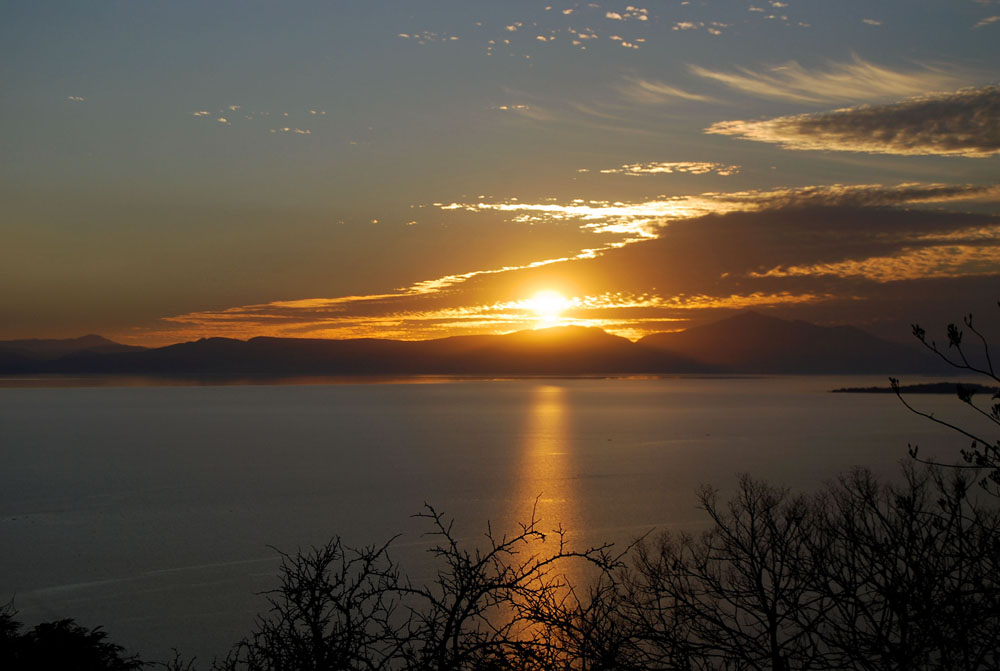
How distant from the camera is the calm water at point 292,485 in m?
23.2

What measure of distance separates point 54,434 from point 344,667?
94.2 metres

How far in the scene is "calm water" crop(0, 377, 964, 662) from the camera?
23172mm

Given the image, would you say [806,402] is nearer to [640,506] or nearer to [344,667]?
[640,506]

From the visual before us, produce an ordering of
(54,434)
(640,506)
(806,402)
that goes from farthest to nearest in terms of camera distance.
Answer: (806,402) < (54,434) < (640,506)

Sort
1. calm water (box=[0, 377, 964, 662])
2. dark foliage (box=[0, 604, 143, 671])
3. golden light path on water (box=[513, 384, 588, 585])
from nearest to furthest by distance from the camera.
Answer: dark foliage (box=[0, 604, 143, 671]) → calm water (box=[0, 377, 964, 662]) → golden light path on water (box=[513, 384, 588, 585])

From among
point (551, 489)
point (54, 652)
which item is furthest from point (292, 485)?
point (54, 652)

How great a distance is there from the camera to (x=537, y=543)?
29.6 metres

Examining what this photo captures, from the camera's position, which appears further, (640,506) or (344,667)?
(640,506)

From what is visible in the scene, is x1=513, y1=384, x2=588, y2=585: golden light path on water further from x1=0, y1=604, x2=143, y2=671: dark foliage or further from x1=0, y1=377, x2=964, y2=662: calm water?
x1=0, y1=604, x2=143, y2=671: dark foliage

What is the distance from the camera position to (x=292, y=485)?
4634 centimetres

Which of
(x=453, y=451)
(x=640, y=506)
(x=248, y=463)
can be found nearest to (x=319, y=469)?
(x=248, y=463)

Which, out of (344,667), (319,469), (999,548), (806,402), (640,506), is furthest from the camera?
(806,402)

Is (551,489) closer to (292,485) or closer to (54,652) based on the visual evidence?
(292,485)

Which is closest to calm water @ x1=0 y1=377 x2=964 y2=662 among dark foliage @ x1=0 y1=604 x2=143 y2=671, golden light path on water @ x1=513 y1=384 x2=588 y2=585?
golden light path on water @ x1=513 y1=384 x2=588 y2=585
